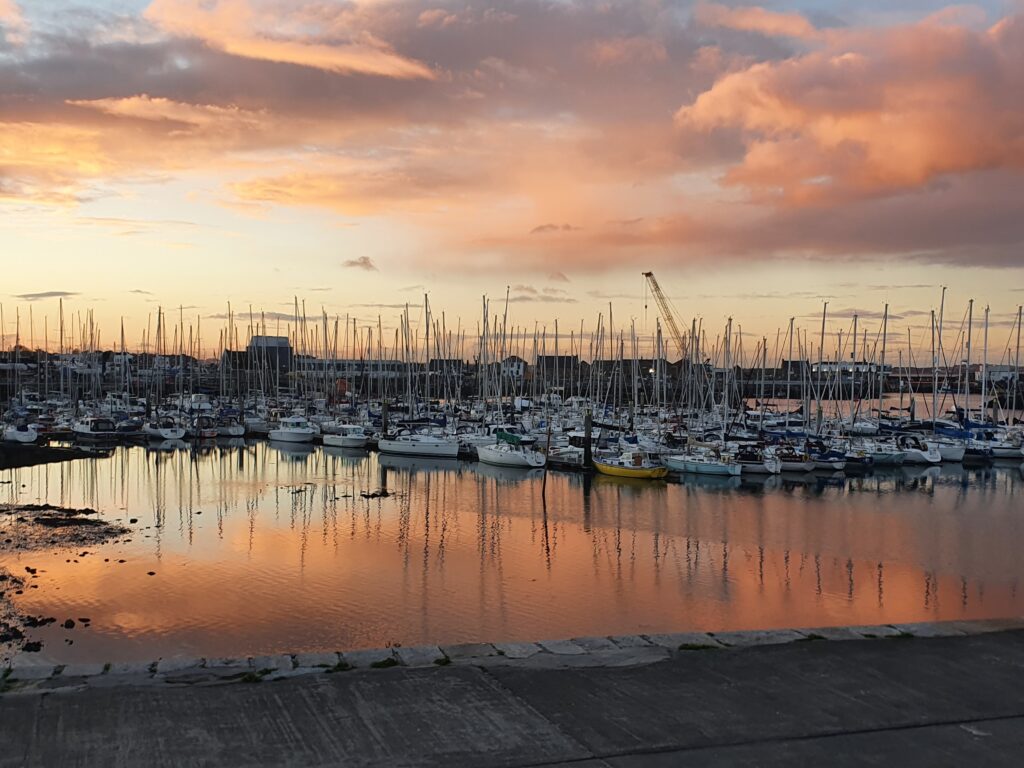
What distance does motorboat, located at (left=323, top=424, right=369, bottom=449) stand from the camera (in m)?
60.9

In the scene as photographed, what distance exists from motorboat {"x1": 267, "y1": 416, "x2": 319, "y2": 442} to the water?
17880mm

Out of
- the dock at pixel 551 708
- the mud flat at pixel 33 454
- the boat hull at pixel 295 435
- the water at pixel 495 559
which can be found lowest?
the water at pixel 495 559

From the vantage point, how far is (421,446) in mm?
56156

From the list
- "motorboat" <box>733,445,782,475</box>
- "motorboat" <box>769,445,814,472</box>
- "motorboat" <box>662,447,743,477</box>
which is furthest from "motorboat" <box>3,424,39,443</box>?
"motorboat" <box>769,445,814,472</box>

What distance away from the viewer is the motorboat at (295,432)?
212 ft

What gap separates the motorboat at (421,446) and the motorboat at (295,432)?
8.64 m

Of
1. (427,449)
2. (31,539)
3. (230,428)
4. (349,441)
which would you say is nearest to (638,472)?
(427,449)

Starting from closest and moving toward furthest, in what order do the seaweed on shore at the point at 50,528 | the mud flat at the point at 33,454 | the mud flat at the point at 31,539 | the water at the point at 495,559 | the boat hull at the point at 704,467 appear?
the mud flat at the point at 31,539 → the water at the point at 495,559 → the seaweed on shore at the point at 50,528 → the boat hull at the point at 704,467 → the mud flat at the point at 33,454

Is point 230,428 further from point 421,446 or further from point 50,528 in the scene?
point 50,528

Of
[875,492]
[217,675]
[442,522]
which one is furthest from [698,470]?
[217,675]

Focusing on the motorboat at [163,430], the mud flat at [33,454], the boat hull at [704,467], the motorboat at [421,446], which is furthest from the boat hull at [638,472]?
the motorboat at [163,430]

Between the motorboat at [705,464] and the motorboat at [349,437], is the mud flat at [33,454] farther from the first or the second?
the motorboat at [705,464]

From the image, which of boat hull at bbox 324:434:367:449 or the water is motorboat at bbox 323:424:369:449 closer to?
boat hull at bbox 324:434:367:449

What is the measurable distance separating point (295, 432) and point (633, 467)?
95.6ft
